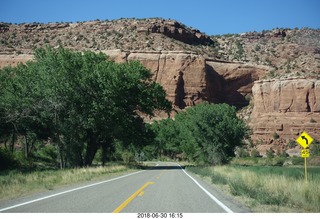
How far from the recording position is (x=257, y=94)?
99.8 meters

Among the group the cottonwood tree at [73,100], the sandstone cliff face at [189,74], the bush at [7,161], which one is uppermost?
the sandstone cliff face at [189,74]

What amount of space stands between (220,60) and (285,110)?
32.0 metres

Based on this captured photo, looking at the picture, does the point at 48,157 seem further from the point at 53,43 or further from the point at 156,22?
the point at 156,22

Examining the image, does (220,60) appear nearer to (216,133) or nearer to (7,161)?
(216,133)

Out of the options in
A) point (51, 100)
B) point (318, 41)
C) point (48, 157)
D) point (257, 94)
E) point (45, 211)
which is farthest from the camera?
point (318, 41)

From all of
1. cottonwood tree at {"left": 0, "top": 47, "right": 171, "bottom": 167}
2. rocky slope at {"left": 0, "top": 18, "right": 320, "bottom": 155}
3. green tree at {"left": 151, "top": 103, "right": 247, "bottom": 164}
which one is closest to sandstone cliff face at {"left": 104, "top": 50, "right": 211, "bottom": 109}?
rocky slope at {"left": 0, "top": 18, "right": 320, "bottom": 155}

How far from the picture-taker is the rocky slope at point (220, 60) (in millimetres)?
92312

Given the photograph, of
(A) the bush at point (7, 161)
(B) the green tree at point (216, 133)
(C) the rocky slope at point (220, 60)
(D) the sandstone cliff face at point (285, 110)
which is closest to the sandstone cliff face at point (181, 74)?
(C) the rocky slope at point (220, 60)

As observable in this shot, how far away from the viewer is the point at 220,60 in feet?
389

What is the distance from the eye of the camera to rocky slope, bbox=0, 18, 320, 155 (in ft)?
303

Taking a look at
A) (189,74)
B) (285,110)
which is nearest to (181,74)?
(189,74)

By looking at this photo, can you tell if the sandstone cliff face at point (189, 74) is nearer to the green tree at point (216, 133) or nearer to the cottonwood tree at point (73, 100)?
the green tree at point (216, 133)

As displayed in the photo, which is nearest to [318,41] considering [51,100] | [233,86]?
[233,86]

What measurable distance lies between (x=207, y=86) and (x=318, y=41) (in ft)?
153
